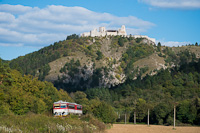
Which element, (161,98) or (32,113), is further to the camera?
(161,98)

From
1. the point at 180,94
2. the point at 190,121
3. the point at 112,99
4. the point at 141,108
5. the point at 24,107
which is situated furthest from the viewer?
the point at 112,99

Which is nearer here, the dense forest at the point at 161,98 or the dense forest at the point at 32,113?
the dense forest at the point at 32,113

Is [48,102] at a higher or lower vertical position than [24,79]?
lower

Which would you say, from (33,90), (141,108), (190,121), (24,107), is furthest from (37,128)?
(141,108)

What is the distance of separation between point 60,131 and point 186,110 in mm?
63063

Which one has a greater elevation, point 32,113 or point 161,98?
point 161,98

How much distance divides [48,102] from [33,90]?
6.03 metres

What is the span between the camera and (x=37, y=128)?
31422 millimetres

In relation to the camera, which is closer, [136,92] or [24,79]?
[24,79]

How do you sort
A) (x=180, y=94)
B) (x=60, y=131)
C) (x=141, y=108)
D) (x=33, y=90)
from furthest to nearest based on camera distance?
(x=180, y=94) < (x=141, y=108) < (x=33, y=90) < (x=60, y=131)

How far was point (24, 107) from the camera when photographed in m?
62.8

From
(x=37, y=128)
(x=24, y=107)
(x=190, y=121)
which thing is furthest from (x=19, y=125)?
(x=190, y=121)

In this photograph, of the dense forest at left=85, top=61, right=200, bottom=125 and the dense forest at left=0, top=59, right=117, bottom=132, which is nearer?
the dense forest at left=0, top=59, right=117, bottom=132

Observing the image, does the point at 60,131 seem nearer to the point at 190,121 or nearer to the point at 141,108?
the point at 190,121
